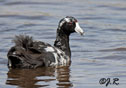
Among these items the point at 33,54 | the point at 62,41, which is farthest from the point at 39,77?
the point at 62,41

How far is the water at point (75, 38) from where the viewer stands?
10.0 metres

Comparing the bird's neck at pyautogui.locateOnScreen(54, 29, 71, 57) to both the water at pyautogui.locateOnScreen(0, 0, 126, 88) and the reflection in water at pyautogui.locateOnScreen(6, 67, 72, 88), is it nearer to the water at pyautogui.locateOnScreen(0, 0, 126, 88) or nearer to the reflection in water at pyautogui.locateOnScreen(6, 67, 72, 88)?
the water at pyautogui.locateOnScreen(0, 0, 126, 88)

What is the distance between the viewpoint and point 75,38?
46.8 ft

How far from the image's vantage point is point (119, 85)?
941 centimetres

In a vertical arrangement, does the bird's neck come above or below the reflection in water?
above

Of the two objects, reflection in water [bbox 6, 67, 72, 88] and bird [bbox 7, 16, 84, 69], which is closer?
reflection in water [bbox 6, 67, 72, 88]

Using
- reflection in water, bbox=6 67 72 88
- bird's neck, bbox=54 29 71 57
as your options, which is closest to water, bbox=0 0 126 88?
reflection in water, bbox=6 67 72 88

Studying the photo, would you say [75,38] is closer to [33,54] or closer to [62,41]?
[62,41]

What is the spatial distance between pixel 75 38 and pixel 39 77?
4095 mm

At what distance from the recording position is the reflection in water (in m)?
9.57

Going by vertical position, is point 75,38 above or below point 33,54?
below

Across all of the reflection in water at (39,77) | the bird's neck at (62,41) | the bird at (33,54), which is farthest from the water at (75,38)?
the bird's neck at (62,41)

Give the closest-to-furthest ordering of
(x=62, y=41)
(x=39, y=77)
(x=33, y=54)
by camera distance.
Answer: (x=39, y=77)
(x=33, y=54)
(x=62, y=41)

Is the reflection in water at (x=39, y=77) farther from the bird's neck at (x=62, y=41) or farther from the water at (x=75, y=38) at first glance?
the bird's neck at (x=62, y=41)
